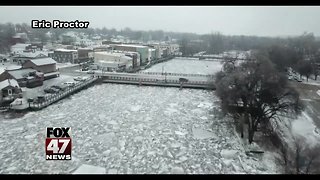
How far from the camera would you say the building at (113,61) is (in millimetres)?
18328

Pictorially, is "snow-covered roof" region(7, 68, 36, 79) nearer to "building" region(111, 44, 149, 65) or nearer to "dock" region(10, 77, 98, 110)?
"dock" region(10, 77, 98, 110)

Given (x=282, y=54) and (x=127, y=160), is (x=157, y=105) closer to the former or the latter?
(x=127, y=160)

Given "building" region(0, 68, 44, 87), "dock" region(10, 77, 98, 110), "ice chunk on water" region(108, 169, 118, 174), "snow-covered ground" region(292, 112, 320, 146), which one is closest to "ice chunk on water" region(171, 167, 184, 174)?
"ice chunk on water" region(108, 169, 118, 174)

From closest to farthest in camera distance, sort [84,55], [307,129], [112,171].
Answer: [112,171] → [307,129] → [84,55]

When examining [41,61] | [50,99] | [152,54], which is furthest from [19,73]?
[152,54]

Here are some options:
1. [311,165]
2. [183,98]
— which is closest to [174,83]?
[183,98]

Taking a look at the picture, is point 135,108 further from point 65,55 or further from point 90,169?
point 65,55

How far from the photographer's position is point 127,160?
5305 millimetres

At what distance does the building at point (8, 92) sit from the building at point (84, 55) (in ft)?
37.0

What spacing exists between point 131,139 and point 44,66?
9798 millimetres

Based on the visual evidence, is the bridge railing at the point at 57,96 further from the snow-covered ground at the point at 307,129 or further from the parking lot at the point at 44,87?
the snow-covered ground at the point at 307,129

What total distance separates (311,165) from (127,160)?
12.6 ft

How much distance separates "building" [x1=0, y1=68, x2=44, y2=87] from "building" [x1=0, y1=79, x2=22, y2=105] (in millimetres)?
1359

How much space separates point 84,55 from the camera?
70.3 ft
